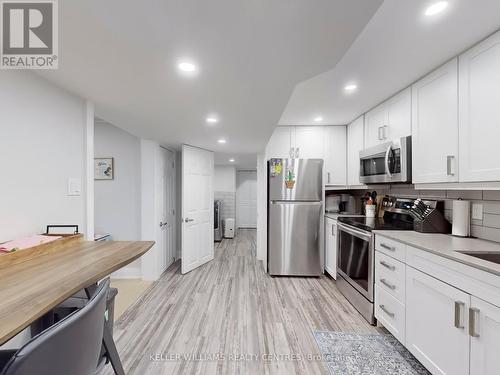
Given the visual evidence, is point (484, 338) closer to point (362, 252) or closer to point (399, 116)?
point (362, 252)

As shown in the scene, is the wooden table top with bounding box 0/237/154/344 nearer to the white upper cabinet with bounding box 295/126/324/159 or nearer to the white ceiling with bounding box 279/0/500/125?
the white ceiling with bounding box 279/0/500/125

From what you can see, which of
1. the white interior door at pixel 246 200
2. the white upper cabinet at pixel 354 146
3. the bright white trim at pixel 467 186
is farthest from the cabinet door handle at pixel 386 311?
the white interior door at pixel 246 200

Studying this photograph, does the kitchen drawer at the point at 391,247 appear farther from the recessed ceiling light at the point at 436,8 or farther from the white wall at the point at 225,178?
the white wall at the point at 225,178

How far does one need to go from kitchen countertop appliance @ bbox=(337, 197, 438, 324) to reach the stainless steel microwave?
36 cm

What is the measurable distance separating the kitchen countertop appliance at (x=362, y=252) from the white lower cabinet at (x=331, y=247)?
11 centimetres

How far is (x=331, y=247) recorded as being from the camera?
3148mm

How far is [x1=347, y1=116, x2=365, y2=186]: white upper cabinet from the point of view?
3160 mm

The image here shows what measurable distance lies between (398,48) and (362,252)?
1826 millimetres

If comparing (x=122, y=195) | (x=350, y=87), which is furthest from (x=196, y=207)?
(x=350, y=87)

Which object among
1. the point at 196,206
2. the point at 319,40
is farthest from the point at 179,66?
the point at 196,206

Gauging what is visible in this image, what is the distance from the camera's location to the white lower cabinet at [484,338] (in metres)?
1.11

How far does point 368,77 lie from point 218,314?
Answer: 2722 mm

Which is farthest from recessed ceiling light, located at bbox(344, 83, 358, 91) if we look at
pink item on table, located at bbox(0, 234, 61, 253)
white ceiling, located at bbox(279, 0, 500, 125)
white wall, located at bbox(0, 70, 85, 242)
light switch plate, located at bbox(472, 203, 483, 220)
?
pink item on table, located at bbox(0, 234, 61, 253)

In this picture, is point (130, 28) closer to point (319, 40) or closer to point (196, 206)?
point (319, 40)
